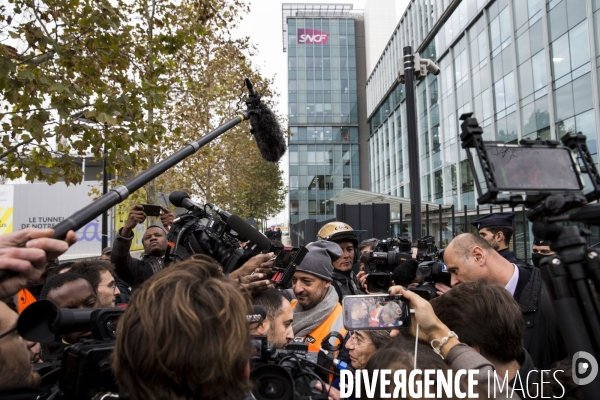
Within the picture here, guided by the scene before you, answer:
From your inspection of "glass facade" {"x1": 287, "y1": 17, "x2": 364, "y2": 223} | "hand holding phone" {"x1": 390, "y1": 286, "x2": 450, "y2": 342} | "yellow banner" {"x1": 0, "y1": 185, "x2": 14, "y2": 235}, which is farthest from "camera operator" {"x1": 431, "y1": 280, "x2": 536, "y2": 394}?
"glass facade" {"x1": 287, "y1": 17, "x2": 364, "y2": 223}

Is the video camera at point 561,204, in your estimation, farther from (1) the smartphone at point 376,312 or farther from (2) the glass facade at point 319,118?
(2) the glass facade at point 319,118

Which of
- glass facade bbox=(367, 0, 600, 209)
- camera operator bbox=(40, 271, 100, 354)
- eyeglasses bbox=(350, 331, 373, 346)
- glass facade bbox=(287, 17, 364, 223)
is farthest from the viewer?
glass facade bbox=(287, 17, 364, 223)

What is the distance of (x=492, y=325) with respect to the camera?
6.52ft

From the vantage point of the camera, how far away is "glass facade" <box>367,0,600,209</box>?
55.0ft

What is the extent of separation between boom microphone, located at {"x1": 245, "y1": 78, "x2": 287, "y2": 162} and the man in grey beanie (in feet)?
2.91

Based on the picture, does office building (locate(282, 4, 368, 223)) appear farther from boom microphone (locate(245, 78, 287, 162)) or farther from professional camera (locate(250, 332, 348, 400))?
professional camera (locate(250, 332, 348, 400))

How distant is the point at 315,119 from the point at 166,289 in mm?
55166

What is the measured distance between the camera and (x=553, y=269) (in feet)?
4.15

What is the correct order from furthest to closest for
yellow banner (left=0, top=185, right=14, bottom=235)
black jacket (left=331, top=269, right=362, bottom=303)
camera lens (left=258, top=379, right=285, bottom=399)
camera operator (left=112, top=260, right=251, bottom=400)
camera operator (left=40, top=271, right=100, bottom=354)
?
yellow banner (left=0, top=185, right=14, bottom=235) < black jacket (left=331, top=269, right=362, bottom=303) < camera operator (left=40, top=271, right=100, bottom=354) < camera lens (left=258, top=379, right=285, bottom=399) < camera operator (left=112, top=260, right=251, bottom=400)

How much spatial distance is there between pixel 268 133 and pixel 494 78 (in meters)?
23.0

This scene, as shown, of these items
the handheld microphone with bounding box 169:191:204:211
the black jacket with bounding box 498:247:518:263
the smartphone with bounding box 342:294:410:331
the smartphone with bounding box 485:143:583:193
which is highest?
the handheld microphone with bounding box 169:191:204:211

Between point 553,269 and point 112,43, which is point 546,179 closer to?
point 553,269

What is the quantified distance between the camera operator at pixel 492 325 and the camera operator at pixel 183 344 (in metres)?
1.11

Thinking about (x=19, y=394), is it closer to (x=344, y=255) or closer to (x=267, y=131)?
(x=267, y=131)
